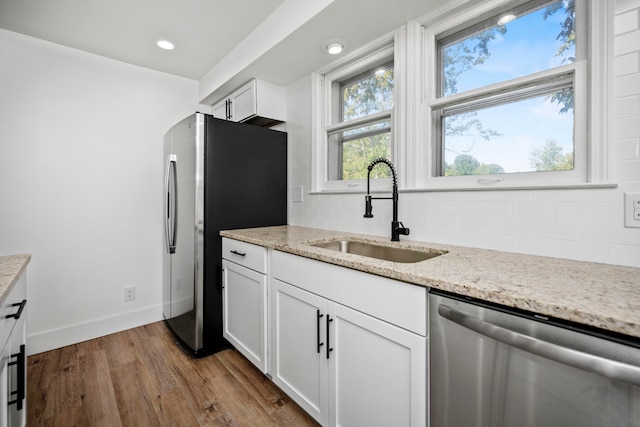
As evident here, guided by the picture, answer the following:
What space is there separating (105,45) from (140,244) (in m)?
1.69

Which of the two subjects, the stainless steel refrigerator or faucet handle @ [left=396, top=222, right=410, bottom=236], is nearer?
faucet handle @ [left=396, top=222, right=410, bottom=236]

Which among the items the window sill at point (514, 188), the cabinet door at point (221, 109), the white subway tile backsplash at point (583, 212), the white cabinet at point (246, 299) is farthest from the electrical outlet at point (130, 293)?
the white subway tile backsplash at point (583, 212)

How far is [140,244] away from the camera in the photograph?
8.93 feet

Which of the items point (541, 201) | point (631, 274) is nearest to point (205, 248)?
point (541, 201)

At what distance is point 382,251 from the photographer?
176cm

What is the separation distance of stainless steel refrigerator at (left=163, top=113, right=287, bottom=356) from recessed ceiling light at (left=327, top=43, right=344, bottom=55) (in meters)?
0.81

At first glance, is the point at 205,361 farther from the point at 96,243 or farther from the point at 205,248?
the point at 96,243

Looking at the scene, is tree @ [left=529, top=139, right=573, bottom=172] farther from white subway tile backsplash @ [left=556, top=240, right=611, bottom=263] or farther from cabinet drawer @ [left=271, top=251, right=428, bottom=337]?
A: cabinet drawer @ [left=271, top=251, right=428, bottom=337]

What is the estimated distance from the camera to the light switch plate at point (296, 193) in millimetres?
2533

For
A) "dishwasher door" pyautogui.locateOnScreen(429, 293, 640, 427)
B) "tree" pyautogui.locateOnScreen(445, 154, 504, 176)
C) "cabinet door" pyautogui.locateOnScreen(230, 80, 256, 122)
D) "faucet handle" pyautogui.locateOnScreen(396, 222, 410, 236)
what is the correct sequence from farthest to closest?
"cabinet door" pyautogui.locateOnScreen(230, 80, 256, 122) < "faucet handle" pyautogui.locateOnScreen(396, 222, 410, 236) < "tree" pyautogui.locateOnScreen(445, 154, 504, 176) < "dishwasher door" pyautogui.locateOnScreen(429, 293, 640, 427)

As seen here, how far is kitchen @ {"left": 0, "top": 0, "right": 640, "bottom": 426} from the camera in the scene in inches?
75.8

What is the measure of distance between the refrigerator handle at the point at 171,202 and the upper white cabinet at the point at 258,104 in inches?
28.1

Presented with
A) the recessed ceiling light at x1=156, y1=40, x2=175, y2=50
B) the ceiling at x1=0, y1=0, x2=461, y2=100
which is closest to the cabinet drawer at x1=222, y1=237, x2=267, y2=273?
the ceiling at x1=0, y1=0, x2=461, y2=100

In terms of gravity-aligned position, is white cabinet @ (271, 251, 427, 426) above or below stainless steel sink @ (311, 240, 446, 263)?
below
